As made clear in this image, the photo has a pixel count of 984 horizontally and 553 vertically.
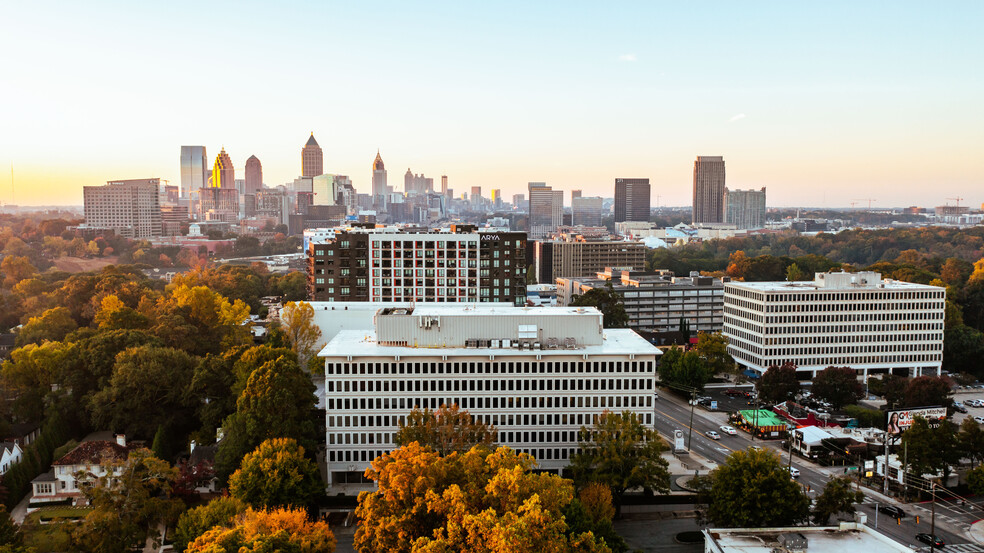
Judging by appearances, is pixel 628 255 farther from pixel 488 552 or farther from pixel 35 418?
pixel 488 552

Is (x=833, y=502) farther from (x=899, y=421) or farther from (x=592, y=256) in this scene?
(x=592, y=256)

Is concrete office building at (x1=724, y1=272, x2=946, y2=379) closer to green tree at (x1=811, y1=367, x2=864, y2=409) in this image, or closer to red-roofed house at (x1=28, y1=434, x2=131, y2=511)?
green tree at (x1=811, y1=367, x2=864, y2=409)

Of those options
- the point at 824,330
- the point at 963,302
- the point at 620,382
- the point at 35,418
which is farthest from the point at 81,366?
the point at 963,302

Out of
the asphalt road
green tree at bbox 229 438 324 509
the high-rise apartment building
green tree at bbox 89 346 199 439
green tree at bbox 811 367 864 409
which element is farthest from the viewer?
the high-rise apartment building

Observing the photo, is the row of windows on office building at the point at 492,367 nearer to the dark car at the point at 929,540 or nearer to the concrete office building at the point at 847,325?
the dark car at the point at 929,540

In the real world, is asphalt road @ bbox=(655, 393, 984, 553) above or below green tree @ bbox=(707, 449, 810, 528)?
below

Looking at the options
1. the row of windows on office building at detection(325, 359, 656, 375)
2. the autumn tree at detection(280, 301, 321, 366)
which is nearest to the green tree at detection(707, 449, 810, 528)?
the row of windows on office building at detection(325, 359, 656, 375)
